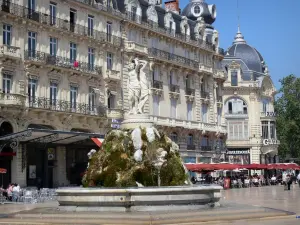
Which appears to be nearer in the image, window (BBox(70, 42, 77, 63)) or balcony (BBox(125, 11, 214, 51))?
window (BBox(70, 42, 77, 63))

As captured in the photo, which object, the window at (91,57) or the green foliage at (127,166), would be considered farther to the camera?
the window at (91,57)

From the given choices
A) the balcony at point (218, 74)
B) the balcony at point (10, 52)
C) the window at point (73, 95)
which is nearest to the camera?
the balcony at point (10, 52)

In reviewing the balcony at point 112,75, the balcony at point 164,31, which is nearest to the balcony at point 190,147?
the balcony at point 164,31

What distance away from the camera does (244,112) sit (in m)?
66.9

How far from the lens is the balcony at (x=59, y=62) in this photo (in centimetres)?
3584

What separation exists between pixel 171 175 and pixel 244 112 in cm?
4773

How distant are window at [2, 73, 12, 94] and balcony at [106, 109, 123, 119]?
8.94 meters

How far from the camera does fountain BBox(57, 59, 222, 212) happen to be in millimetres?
17047

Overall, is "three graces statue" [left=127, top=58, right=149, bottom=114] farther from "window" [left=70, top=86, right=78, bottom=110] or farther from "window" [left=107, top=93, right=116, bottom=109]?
"window" [left=107, top=93, right=116, bottom=109]

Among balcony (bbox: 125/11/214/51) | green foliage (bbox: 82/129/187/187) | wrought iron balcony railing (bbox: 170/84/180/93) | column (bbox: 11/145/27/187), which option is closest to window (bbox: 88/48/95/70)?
balcony (bbox: 125/11/214/51)

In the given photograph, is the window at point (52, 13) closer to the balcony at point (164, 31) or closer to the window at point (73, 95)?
the window at point (73, 95)

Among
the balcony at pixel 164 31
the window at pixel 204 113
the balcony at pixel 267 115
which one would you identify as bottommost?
the window at pixel 204 113

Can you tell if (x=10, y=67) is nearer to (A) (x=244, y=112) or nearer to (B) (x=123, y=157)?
(B) (x=123, y=157)

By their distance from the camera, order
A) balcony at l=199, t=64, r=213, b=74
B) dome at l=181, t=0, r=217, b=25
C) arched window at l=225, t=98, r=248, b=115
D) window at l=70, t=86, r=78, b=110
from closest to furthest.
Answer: window at l=70, t=86, r=78, b=110 → balcony at l=199, t=64, r=213, b=74 → dome at l=181, t=0, r=217, b=25 → arched window at l=225, t=98, r=248, b=115
